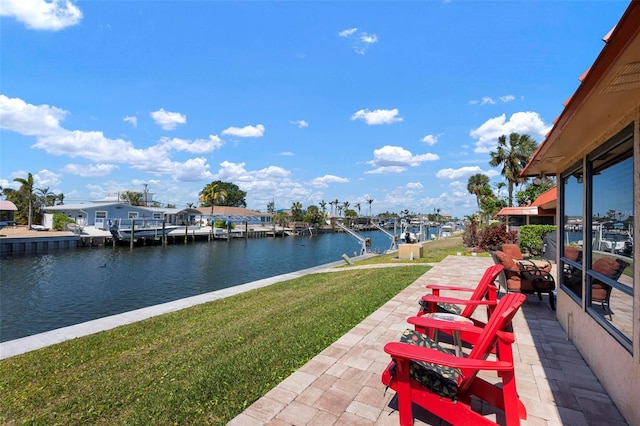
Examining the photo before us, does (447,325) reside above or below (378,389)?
above

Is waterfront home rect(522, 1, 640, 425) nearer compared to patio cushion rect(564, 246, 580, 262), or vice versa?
waterfront home rect(522, 1, 640, 425)

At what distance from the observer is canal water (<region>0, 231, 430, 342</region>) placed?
11969 mm

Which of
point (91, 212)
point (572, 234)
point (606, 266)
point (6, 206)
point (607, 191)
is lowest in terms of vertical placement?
point (606, 266)

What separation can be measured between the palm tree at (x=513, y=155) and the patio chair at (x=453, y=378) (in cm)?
3213

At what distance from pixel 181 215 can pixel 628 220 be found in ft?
209

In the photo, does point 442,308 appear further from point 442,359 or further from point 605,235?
point 442,359

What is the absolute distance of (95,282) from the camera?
18.2 metres

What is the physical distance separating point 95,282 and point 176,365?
58.6 ft

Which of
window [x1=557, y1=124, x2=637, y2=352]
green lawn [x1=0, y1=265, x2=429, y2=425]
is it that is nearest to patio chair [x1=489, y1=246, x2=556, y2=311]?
window [x1=557, y1=124, x2=637, y2=352]

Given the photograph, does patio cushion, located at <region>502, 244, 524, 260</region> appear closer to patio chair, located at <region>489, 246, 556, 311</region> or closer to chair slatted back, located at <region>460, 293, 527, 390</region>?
patio chair, located at <region>489, 246, 556, 311</region>

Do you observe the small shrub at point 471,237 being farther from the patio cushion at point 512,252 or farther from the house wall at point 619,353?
the house wall at point 619,353

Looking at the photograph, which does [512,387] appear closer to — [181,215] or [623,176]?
[623,176]

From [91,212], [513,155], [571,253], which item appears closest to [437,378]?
[571,253]

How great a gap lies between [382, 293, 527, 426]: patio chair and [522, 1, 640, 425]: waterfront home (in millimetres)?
920
